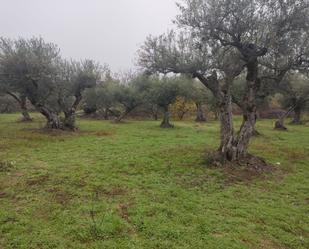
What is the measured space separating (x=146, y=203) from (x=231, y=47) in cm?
801

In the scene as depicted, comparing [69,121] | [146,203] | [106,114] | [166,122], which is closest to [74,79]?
[69,121]

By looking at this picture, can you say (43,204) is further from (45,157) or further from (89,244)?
(45,157)

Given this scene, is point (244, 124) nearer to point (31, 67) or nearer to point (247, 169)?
point (247, 169)

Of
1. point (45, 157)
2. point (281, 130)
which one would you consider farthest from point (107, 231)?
point (281, 130)

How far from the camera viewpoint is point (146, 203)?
750 cm

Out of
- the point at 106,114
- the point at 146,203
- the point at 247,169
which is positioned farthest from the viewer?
the point at 106,114

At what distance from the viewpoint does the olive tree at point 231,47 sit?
10.6m

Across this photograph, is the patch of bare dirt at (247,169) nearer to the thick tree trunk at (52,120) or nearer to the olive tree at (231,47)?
the olive tree at (231,47)

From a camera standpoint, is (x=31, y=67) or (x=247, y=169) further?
(x=31, y=67)

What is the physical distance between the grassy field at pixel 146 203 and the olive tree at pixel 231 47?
8.63ft

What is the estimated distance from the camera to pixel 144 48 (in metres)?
13.0

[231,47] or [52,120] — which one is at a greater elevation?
[231,47]

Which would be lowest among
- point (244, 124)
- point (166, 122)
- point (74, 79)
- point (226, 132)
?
point (166, 122)

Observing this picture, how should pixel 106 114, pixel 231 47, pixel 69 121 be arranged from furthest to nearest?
pixel 106 114, pixel 69 121, pixel 231 47
